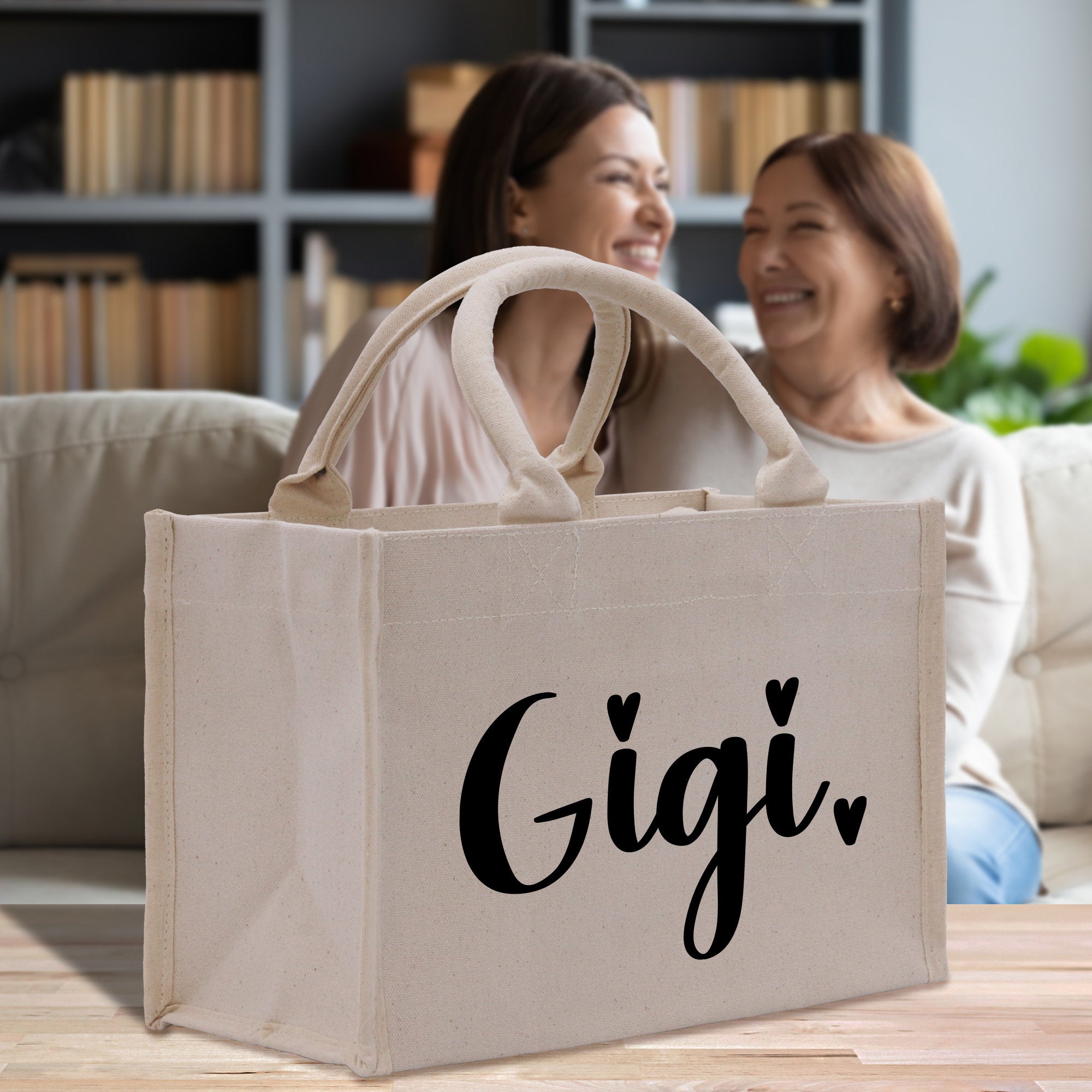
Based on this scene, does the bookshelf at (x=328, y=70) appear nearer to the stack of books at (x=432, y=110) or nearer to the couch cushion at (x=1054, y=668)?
the stack of books at (x=432, y=110)

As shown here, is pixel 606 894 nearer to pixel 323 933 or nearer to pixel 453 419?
pixel 323 933

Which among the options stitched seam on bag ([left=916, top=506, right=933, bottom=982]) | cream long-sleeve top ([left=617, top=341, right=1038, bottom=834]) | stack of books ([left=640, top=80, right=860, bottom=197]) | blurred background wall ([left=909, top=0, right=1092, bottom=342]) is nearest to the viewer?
stitched seam on bag ([left=916, top=506, right=933, bottom=982])

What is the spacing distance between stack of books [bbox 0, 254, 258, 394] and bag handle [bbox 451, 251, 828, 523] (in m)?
2.32

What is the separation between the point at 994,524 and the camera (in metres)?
1.27

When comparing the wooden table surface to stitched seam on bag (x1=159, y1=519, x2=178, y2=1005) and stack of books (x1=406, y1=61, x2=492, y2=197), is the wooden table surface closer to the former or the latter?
stitched seam on bag (x1=159, y1=519, x2=178, y2=1005)

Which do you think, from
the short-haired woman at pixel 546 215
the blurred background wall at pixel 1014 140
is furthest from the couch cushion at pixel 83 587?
the blurred background wall at pixel 1014 140

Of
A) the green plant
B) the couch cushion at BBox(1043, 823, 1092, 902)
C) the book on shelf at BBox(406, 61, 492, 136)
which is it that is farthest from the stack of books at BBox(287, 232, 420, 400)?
the couch cushion at BBox(1043, 823, 1092, 902)

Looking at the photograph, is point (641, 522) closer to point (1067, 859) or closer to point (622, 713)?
point (622, 713)

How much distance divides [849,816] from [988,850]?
→ 66 centimetres

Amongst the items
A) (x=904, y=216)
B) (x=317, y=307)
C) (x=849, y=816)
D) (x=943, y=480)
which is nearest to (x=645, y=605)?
(x=849, y=816)

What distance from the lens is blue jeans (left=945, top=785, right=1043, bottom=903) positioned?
1.13 meters

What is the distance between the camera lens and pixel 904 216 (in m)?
1.33

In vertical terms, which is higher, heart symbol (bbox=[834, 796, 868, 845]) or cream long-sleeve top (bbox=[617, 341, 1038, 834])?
cream long-sleeve top (bbox=[617, 341, 1038, 834])

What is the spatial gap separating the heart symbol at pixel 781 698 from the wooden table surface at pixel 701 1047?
0.43 feet
